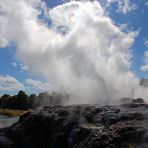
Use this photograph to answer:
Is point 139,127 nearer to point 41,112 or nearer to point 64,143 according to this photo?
point 64,143

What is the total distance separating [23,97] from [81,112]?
109 m

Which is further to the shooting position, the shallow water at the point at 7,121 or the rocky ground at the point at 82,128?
the shallow water at the point at 7,121

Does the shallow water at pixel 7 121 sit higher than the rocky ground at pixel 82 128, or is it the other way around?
the shallow water at pixel 7 121

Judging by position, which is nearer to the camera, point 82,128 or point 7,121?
point 82,128

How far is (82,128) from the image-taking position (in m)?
20.8

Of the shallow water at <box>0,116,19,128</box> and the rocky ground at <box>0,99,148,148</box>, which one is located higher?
the shallow water at <box>0,116,19,128</box>

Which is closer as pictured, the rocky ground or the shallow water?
the rocky ground

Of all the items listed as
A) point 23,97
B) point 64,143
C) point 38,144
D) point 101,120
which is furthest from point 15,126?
point 23,97

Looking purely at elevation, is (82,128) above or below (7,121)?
below

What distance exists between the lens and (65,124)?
23.1 metres

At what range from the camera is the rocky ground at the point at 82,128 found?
1777cm

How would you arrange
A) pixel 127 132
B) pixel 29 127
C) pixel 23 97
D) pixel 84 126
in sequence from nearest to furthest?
pixel 127 132
pixel 84 126
pixel 29 127
pixel 23 97

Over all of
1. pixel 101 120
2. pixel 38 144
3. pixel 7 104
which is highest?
pixel 7 104

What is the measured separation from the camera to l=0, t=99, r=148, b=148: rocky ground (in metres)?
17.8
